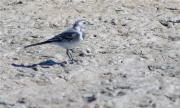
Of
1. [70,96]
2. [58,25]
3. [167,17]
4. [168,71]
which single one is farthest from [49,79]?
[167,17]

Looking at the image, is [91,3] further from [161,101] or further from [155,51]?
[161,101]

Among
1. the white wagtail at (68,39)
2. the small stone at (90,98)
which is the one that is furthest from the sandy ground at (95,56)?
the white wagtail at (68,39)

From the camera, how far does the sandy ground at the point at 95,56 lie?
9.44 meters

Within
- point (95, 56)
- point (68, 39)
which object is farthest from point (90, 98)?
point (95, 56)

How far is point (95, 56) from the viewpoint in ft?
36.7

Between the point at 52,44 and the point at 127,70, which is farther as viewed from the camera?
the point at 52,44

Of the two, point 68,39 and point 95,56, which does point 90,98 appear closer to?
point 68,39

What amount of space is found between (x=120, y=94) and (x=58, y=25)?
3.66m

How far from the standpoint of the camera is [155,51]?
11344 millimetres

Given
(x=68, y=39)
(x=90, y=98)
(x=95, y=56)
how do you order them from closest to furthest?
(x=90, y=98) < (x=68, y=39) < (x=95, y=56)

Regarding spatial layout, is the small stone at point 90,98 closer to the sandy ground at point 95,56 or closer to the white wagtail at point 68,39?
the sandy ground at point 95,56

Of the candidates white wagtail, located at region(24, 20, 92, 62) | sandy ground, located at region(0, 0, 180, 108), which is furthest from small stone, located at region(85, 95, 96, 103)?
white wagtail, located at region(24, 20, 92, 62)

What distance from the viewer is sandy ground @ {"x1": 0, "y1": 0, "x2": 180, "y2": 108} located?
944cm

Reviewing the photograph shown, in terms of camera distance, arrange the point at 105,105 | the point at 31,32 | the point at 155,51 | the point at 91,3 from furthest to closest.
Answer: the point at 91,3 < the point at 31,32 < the point at 155,51 < the point at 105,105
